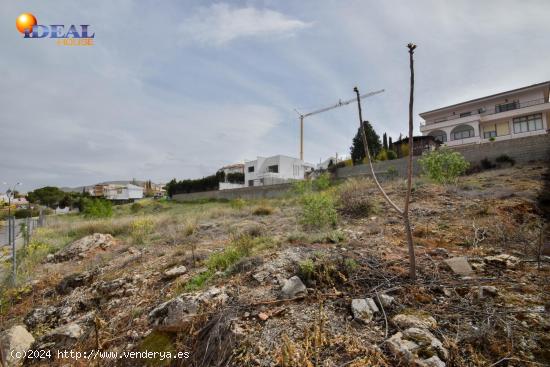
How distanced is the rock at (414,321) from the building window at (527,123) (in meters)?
28.6

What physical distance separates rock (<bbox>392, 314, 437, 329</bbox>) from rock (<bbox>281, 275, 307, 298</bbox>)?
3.30ft

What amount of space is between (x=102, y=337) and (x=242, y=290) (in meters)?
1.80

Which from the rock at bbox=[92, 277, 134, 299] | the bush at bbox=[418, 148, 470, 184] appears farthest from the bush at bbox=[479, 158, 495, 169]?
the rock at bbox=[92, 277, 134, 299]

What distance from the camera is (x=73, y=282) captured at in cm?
513

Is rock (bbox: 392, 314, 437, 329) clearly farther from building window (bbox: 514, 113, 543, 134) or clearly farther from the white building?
the white building

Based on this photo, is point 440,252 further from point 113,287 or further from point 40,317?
point 40,317

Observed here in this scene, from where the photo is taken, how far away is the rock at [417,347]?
188 cm


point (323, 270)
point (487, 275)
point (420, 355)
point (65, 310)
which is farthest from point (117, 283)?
point (487, 275)

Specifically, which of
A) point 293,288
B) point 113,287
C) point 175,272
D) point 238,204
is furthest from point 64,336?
point 238,204

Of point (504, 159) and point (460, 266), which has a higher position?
point (504, 159)

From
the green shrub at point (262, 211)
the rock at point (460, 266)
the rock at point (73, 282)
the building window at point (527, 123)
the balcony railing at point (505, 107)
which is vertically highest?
the balcony railing at point (505, 107)

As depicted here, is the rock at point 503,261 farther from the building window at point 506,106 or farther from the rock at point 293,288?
the building window at point 506,106

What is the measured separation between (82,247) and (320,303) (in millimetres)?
7835

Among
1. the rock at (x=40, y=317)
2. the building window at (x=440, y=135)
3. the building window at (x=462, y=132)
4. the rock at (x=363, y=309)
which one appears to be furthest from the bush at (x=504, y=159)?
the rock at (x=40, y=317)
